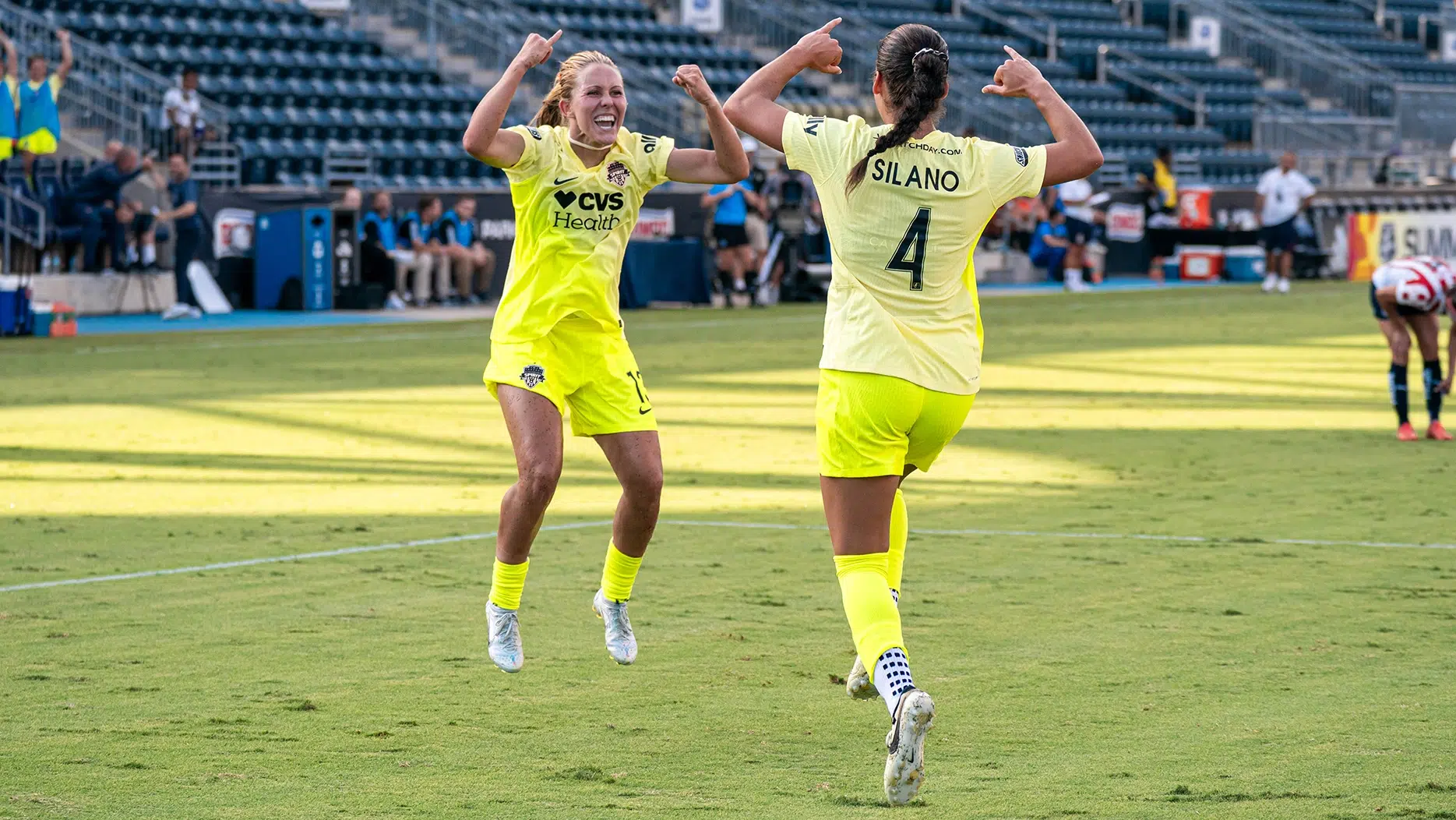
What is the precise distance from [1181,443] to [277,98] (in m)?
19.4

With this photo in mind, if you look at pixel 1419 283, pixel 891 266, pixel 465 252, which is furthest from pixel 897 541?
pixel 465 252

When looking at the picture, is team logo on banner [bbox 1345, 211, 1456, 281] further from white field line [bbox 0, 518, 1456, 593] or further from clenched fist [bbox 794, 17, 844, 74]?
clenched fist [bbox 794, 17, 844, 74]

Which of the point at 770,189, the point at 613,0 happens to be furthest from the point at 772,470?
the point at 613,0

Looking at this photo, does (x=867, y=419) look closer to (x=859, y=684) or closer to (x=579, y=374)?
(x=859, y=684)

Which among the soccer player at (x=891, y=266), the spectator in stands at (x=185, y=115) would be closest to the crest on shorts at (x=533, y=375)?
the soccer player at (x=891, y=266)

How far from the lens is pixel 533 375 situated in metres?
6.64

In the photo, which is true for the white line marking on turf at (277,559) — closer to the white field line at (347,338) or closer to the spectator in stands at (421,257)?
the white field line at (347,338)

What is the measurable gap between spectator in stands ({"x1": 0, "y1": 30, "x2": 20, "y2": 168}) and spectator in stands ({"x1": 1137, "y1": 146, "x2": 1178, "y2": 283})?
2069 centimetres

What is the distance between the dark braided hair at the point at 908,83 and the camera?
5387 mm

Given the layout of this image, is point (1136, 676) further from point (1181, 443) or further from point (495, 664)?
point (1181, 443)

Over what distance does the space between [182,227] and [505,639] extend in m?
19.4

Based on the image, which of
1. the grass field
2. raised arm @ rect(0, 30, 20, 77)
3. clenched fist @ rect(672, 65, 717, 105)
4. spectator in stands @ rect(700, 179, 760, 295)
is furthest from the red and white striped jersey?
raised arm @ rect(0, 30, 20, 77)

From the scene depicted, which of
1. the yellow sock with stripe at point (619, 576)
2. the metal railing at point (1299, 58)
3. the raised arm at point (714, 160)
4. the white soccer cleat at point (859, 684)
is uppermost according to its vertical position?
the metal railing at point (1299, 58)

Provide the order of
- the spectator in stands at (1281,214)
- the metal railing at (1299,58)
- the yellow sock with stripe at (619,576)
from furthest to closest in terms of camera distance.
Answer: the metal railing at (1299,58)
the spectator in stands at (1281,214)
the yellow sock with stripe at (619,576)
